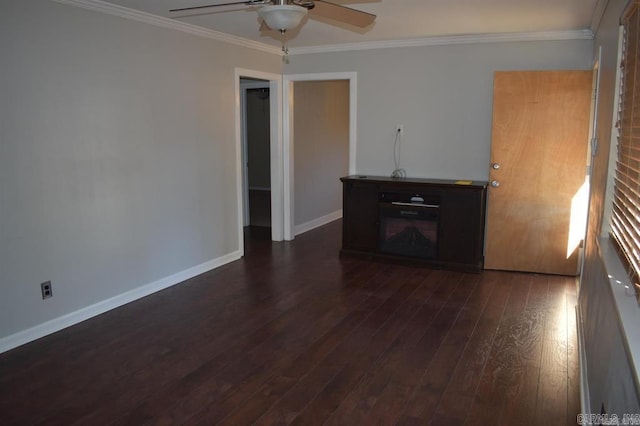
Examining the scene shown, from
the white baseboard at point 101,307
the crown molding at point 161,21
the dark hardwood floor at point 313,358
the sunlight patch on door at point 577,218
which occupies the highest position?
the crown molding at point 161,21

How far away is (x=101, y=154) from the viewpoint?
12.7 ft

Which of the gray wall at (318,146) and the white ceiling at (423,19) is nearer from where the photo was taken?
the white ceiling at (423,19)

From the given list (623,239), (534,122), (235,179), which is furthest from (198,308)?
(534,122)

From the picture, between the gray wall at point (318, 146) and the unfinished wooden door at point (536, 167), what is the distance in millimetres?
2653

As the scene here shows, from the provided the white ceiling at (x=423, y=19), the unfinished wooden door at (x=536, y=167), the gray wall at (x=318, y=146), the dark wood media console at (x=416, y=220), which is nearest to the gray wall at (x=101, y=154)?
the white ceiling at (x=423, y=19)

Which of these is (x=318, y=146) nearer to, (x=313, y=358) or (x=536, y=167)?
(x=536, y=167)

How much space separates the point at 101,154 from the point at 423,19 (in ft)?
9.37

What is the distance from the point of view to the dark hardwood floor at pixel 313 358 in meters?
2.58

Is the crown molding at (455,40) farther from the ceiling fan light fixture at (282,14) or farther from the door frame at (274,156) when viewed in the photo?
the ceiling fan light fixture at (282,14)

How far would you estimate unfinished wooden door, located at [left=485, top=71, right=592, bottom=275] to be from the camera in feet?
15.4

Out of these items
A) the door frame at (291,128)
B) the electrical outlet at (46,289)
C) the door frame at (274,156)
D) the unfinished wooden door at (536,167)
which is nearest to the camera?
the electrical outlet at (46,289)

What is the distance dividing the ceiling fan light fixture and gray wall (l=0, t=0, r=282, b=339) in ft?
6.22

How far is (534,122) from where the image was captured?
15.7 ft

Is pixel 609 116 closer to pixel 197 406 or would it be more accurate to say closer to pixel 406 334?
pixel 406 334
